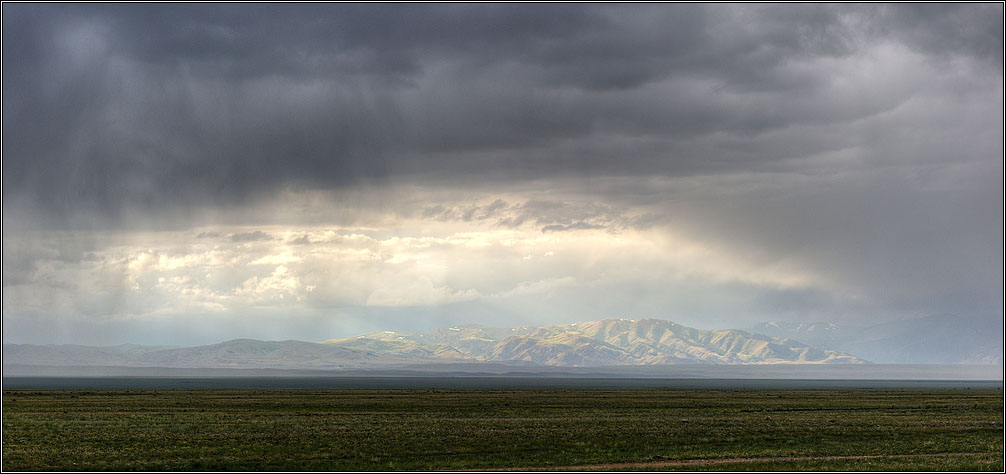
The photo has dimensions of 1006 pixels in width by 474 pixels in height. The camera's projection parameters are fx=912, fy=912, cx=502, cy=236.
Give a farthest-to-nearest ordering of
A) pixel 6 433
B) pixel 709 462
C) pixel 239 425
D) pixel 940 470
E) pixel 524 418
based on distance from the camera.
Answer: pixel 524 418 → pixel 239 425 → pixel 6 433 → pixel 709 462 → pixel 940 470

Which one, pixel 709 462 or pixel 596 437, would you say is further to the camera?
pixel 596 437

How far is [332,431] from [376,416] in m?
24.1

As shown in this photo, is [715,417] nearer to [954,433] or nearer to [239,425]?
[954,433]

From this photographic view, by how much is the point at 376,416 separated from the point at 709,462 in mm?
51118

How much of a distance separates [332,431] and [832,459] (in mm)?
37577

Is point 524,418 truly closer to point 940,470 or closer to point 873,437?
point 873,437

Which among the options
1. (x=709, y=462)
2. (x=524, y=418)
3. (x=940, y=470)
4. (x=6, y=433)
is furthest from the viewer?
(x=524, y=418)

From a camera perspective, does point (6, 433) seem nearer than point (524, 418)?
Yes

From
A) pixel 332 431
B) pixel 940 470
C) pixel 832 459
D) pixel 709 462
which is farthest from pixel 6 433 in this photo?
pixel 940 470

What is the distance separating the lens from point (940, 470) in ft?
153

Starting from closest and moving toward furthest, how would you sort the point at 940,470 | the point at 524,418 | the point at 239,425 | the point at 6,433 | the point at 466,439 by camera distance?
the point at 940,470 < the point at 466,439 < the point at 6,433 < the point at 239,425 < the point at 524,418

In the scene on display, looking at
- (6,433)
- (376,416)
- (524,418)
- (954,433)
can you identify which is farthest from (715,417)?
(6,433)

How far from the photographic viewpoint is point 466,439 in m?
63.9

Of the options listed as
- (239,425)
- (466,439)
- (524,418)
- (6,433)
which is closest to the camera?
(466,439)
